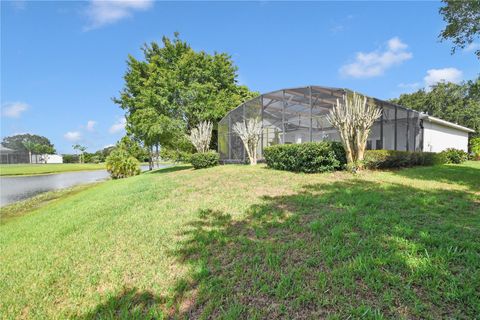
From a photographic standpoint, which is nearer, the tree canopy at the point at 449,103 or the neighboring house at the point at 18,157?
the tree canopy at the point at 449,103

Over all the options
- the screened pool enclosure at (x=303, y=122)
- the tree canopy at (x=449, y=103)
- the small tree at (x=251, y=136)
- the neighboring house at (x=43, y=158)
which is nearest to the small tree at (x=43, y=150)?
the neighboring house at (x=43, y=158)

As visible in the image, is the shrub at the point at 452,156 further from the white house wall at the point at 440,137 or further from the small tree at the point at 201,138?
the small tree at the point at 201,138

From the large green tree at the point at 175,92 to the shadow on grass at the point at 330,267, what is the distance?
15467 mm

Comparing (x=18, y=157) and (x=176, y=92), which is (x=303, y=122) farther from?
(x=18, y=157)

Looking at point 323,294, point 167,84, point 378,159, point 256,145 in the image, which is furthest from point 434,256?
point 167,84

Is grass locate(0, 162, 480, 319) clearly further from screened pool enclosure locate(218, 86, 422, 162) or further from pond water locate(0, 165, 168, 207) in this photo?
pond water locate(0, 165, 168, 207)

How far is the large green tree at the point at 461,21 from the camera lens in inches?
320

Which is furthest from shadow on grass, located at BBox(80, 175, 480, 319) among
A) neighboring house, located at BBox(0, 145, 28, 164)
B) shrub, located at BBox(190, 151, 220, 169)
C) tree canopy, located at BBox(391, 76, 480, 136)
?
→ neighboring house, located at BBox(0, 145, 28, 164)

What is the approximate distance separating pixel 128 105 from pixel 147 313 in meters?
22.7

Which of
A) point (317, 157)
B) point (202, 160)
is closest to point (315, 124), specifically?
point (317, 157)

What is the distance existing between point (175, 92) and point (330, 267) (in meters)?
18.6

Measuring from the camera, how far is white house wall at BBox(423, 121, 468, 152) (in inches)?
567

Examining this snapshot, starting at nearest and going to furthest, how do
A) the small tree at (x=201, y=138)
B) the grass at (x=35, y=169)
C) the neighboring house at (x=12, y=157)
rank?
1. the small tree at (x=201, y=138)
2. the grass at (x=35, y=169)
3. the neighboring house at (x=12, y=157)

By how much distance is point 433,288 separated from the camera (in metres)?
2.25
